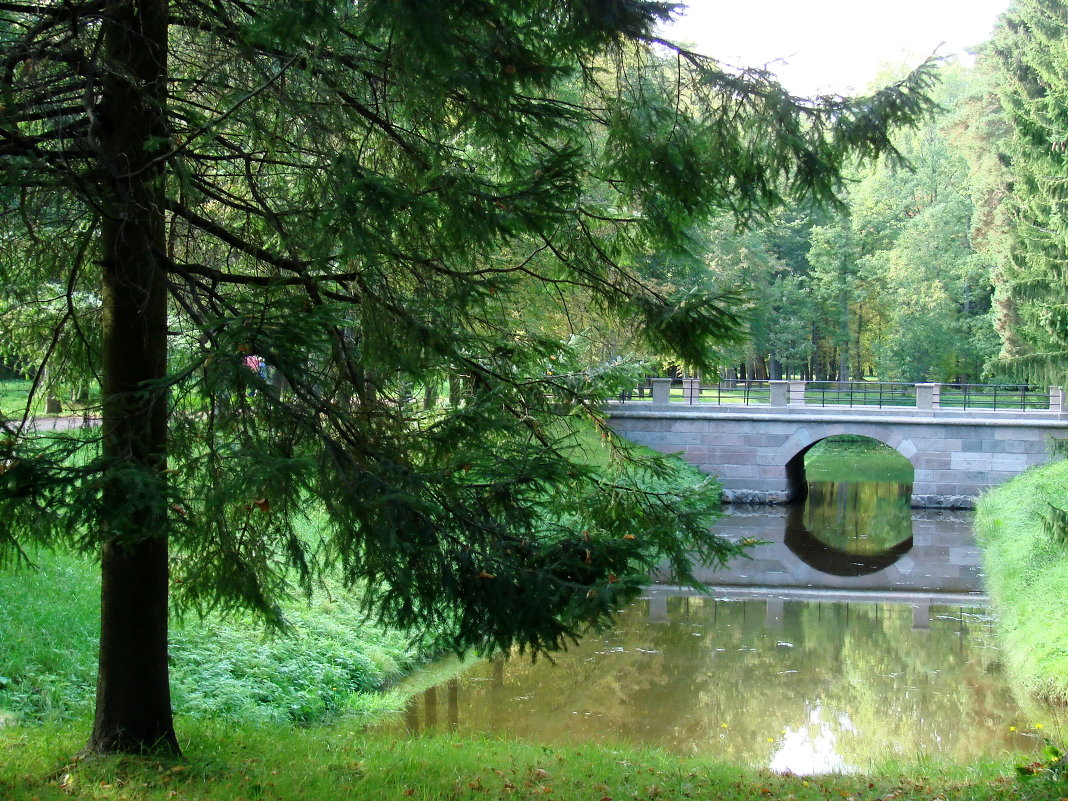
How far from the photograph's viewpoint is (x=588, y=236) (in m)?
5.71

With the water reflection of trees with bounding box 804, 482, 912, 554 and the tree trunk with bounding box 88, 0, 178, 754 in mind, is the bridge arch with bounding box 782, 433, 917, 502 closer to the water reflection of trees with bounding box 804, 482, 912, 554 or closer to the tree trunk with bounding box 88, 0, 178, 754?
the water reflection of trees with bounding box 804, 482, 912, 554

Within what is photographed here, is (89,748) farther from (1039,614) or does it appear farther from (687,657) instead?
(1039,614)

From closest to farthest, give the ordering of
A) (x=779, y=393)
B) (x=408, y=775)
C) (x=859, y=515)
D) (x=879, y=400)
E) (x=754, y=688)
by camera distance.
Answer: (x=408, y=775) < (x=754, y=688) < (x=859, y=515) < (x=879, y=400) < (x=779, y=393)

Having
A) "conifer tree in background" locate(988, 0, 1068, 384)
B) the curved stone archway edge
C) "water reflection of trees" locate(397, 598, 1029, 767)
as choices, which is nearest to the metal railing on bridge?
the curved stone archway edge

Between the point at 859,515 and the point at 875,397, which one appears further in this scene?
the point at 875,397

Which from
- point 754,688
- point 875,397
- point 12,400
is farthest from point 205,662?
point 875,397

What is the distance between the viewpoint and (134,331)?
5.19 meters

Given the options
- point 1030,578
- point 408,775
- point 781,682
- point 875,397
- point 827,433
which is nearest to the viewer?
point 408,775

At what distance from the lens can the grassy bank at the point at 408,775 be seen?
4.92m

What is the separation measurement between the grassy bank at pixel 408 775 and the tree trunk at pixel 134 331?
0.95 feet

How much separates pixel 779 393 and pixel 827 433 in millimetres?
1516

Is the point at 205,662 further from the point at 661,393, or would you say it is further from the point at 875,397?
the point at 875,397

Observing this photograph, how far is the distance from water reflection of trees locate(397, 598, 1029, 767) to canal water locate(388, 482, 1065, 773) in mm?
23

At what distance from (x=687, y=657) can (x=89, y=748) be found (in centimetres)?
808
